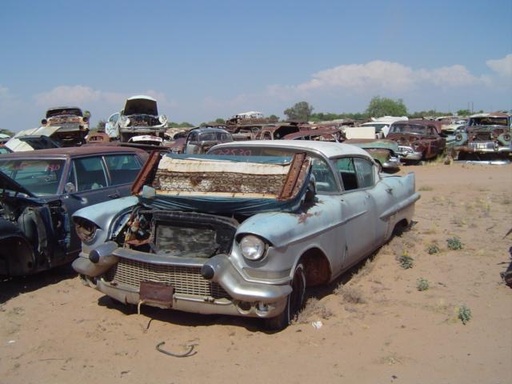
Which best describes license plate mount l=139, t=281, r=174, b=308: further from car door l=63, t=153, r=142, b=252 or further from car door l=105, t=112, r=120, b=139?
car door l=105, t=112, r=120, b=139

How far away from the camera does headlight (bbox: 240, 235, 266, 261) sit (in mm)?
3764

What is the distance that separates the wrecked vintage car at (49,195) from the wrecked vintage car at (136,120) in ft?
54.3

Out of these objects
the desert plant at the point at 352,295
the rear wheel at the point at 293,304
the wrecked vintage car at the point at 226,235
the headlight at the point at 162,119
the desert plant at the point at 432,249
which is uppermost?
the headlight at the point at 162,119

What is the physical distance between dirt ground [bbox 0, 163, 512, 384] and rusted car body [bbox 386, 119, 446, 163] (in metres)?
12.6

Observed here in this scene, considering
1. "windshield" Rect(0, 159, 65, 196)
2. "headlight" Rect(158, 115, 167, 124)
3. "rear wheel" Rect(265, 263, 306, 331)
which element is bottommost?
"rear wheel" Rect(265, 263, 306, 331)

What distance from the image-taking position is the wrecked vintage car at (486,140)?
1844 cm

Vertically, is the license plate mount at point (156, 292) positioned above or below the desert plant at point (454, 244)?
above

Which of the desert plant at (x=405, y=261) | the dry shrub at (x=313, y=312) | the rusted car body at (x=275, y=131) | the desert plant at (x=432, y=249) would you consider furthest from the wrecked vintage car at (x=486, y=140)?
the dry shrub at (x=313, y=312)

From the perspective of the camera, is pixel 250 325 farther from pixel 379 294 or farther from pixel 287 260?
pixel 379 294

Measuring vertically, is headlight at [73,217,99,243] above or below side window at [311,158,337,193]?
below

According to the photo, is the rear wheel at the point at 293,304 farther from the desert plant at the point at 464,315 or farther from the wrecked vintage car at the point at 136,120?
the wrecked vintage car at the point at 136,120

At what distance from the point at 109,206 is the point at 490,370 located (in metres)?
3.46

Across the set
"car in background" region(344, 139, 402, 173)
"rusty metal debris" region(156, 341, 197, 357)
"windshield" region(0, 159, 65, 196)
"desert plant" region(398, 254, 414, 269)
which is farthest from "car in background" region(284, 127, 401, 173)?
"rusty metal debris" region(156, 341, 197, 357)

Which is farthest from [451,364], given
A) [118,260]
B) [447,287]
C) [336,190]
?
[118,260]
